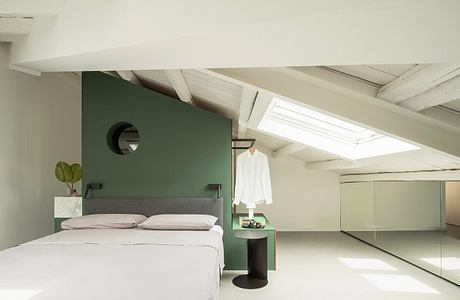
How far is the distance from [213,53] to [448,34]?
1120mm

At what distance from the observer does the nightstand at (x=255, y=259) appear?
11.8 feet

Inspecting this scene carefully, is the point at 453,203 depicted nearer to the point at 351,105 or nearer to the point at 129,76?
the point at 351,105

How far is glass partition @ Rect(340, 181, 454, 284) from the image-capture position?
3643mm

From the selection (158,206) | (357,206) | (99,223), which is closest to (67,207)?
(99,223)

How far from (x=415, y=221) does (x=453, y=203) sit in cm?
81

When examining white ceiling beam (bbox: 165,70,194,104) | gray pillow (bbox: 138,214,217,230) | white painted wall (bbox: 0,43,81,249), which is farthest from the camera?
white painted wall (bbox: 0,43,81,249)

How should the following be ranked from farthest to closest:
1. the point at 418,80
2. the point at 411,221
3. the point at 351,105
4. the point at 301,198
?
the point at 301,198 < the point at 411,221 < the point at 351,105 < the point at 418,80

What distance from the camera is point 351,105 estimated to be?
8.16 ft

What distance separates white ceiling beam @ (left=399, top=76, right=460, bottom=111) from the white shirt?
6.85ft

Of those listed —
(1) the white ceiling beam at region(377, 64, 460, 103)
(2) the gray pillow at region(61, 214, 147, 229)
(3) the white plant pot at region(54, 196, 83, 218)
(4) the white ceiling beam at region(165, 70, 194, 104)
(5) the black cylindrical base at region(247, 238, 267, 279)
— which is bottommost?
(5) the black cylindrical base at region(247, 238, 267, 279)

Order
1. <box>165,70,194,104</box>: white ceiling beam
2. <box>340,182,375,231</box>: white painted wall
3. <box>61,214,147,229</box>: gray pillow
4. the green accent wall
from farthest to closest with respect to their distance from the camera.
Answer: <box>340,182,375,231</box>: white painted wall, the green accent wall, <box>61,214,147,229</box>: gray pillow, <box>165,70,194,104</box>: white ceiling beam

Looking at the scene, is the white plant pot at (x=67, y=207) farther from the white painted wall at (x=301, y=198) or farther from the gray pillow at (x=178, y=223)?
the white painted wall at (x=301, y=198)

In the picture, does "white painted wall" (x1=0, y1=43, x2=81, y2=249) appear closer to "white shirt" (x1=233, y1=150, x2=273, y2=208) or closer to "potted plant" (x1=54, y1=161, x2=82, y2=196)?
"potted plant" (x1=54, y1=161, x2=82, y2=196)

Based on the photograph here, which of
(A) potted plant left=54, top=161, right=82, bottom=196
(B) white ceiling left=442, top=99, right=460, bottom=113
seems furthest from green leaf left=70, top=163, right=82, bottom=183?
(B) white ceiling left=442, top=99, right=460, bottom=113
